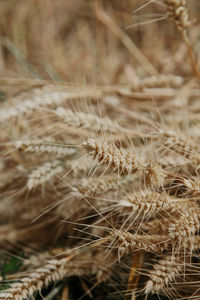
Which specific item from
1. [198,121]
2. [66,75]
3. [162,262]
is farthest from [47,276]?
[66,75]

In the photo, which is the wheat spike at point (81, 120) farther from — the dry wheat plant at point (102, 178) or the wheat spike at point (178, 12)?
the wheat spike at point (178, 12)

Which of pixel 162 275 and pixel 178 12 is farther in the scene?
pixel 178 12

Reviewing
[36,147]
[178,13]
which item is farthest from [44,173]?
[178,13]

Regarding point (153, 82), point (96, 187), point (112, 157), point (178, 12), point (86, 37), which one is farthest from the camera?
point (86, 37)

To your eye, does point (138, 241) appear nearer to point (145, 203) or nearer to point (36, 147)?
point (145, 203)

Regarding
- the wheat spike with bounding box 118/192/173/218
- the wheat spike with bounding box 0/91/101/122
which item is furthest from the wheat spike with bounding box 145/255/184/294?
the wheat spike with bounding box 0/91/101/122

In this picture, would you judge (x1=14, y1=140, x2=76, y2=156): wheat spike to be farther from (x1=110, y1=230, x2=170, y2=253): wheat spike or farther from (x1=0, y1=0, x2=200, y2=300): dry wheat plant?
(x1=110, y1=230, x2=170, y2=253): wheat spike

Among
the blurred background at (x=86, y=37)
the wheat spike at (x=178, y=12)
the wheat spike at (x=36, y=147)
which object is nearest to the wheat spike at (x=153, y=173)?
the wheat spike at (x=36, y=147)
